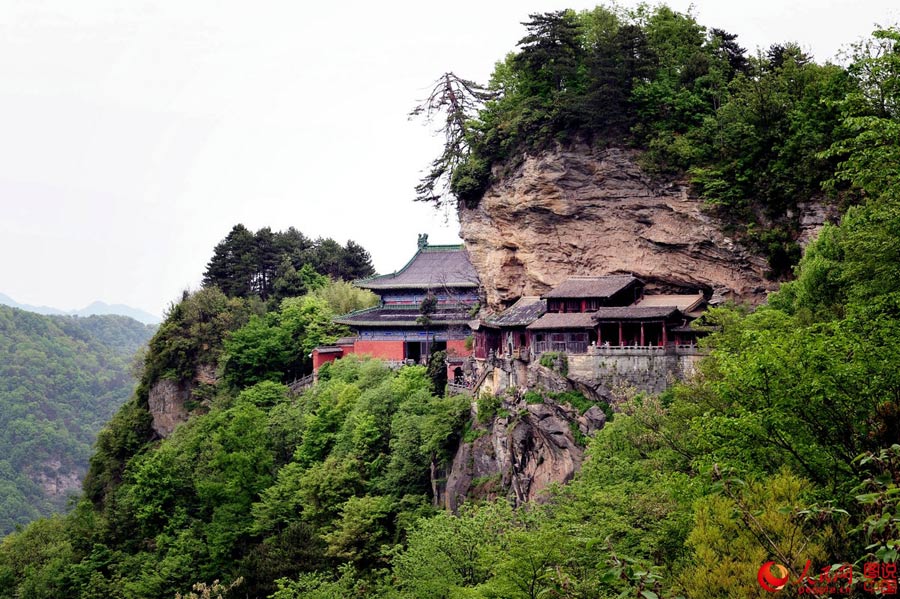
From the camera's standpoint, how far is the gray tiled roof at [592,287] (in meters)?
36.0

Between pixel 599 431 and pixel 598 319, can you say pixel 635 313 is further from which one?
pixel 599 431

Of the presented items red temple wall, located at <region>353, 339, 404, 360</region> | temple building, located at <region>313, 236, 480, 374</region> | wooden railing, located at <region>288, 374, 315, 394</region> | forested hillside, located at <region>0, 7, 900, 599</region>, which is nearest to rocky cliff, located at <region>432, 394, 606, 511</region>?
forested hillside, located at <region>0, 7, 900, 599</region>

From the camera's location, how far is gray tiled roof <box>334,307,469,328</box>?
5022cm

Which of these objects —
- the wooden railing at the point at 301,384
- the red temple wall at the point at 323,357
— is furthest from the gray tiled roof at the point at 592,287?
the wooden railing at the point at 301,384

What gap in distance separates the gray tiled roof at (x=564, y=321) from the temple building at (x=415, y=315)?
11.5m

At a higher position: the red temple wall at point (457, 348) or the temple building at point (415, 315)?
the temple building at point (415, 315)

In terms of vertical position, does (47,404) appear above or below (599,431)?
below

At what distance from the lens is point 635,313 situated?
111 feet

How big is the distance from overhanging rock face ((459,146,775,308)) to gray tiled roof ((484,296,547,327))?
2.78ft

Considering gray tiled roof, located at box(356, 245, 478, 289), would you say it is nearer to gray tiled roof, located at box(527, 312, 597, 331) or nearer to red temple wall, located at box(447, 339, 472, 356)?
red temple wall, located at box(447, 339, 472, 356)

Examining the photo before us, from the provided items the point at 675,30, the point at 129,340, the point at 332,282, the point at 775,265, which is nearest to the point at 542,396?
the point at 775,265

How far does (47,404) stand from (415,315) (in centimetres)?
8006

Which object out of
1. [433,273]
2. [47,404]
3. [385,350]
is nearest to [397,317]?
[385,350]

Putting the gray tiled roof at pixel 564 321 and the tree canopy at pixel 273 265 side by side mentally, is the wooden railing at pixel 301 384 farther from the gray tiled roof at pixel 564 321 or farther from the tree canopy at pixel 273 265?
the gray tiled roof at pixel 564 321
